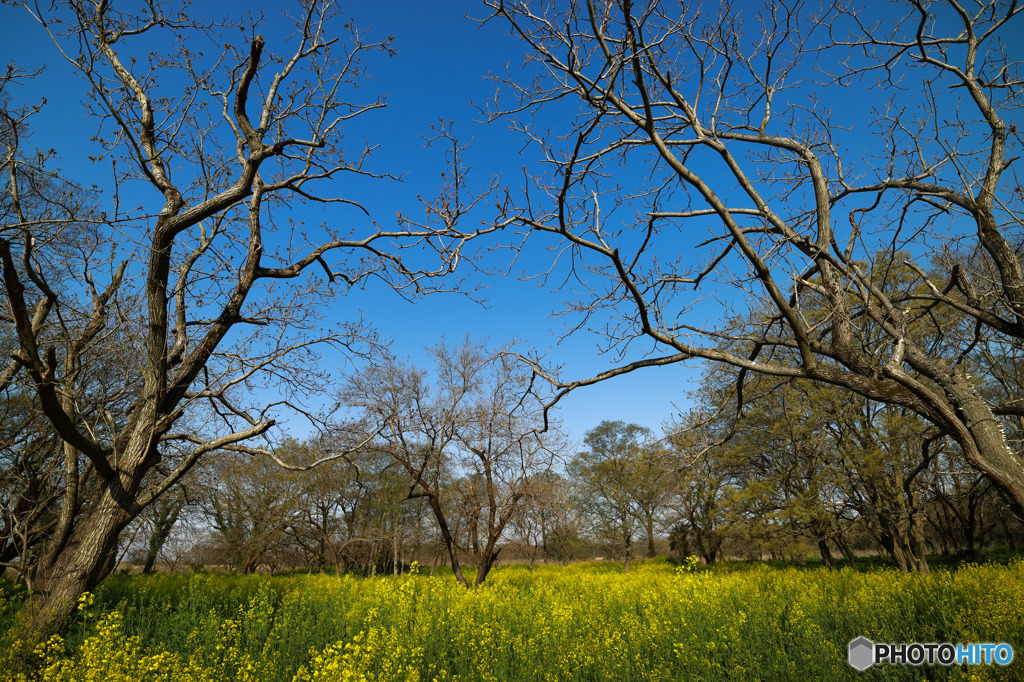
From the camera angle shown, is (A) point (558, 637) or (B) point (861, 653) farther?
(A) point (558, 637)

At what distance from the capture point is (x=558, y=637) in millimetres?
5320

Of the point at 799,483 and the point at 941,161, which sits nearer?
the point at 941,161

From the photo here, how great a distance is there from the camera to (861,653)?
4812mm

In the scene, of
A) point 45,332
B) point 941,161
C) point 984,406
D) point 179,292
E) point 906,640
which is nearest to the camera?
point 984,406

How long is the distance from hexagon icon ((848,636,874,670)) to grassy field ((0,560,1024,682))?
102mm

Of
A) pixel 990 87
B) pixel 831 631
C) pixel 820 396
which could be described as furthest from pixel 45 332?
pixel 820 396

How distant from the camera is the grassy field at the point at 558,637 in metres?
3.71

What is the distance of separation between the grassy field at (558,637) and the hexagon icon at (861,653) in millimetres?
102

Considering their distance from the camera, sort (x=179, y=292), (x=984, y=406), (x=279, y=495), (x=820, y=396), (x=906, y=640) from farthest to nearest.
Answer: (x=279, y=495) → (x=820, y=396) → (x=179, y=292) → (x=906, y=640) → (x=984, y=406)

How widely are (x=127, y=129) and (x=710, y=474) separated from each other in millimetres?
Answer: 18444

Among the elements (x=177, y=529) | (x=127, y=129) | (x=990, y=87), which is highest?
(x=990, y=87)

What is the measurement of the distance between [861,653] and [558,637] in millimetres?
3025

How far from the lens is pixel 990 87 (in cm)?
505

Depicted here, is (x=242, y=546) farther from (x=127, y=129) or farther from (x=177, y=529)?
(x=127, y=129)
